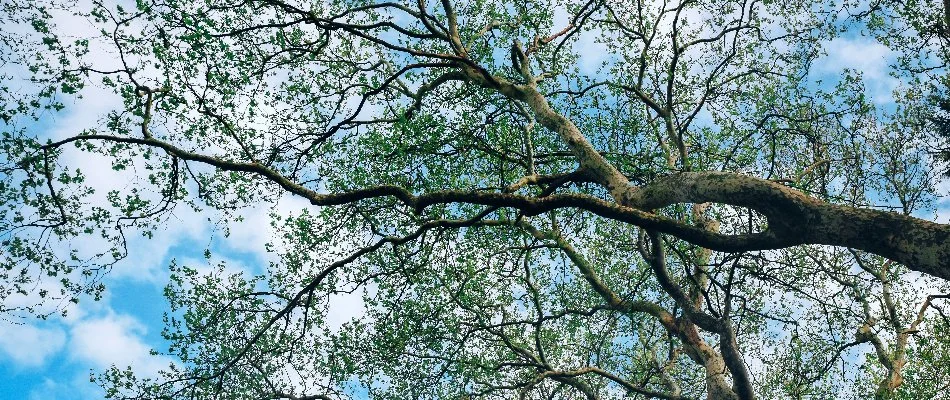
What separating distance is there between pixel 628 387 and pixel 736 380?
9.35 ft

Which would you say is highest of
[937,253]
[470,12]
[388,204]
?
[470,12]

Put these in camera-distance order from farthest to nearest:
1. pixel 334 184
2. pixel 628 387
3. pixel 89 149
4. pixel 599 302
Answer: pixel 599 302
pixel 334 184
pixel 628 387
pixel 89 149

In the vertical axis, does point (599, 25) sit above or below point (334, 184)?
above

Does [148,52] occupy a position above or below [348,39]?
below

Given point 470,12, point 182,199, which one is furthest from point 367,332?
point 470,12

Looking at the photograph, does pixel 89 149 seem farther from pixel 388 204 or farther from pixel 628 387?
pixel 628 387

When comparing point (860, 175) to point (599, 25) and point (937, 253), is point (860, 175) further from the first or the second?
point (937, 253)

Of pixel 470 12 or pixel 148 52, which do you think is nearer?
pixel 148 52

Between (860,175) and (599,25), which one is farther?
(599,25)

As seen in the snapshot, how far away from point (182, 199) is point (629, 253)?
12.5m

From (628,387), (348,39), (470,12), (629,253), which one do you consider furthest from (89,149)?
(629,253)

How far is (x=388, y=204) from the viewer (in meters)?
15.5

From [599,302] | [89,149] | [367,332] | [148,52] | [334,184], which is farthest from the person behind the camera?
[599,302]

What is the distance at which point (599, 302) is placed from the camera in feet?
61.5
